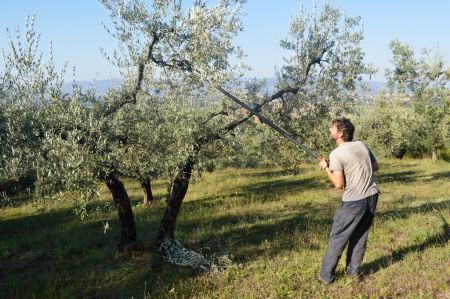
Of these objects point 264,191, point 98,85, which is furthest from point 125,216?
point 264,191

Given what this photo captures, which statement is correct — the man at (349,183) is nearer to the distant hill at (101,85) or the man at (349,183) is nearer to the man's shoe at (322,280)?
the man's shoe at (322,280)

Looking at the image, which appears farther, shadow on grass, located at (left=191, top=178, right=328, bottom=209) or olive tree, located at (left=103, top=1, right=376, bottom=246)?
shadow on grass, located at (left=191, top=178, right=328, bottom=209)

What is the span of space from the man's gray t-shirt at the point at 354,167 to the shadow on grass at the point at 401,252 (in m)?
1.99

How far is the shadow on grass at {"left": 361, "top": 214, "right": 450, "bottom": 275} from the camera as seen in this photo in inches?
332

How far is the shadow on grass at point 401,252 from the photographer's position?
8.45 m

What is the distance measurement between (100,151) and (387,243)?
24.2ft

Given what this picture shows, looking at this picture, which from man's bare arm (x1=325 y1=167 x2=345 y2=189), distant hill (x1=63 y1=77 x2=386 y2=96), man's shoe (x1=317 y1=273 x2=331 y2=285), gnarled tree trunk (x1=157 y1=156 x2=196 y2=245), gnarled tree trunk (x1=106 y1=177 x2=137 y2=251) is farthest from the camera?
gnarled tree trunk (x1=157 y1=156 x2=196 y2=245)

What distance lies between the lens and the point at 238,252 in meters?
11.5

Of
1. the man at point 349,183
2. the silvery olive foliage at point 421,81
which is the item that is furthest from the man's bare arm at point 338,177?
the silvery olive foliage at point 421,81

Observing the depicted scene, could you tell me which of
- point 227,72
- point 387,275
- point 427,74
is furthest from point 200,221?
point 427,74

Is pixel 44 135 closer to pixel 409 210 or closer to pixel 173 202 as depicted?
pixel 173 202

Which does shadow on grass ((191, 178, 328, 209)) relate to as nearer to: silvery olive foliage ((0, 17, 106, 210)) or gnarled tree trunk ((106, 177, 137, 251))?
gnarled tree trunk ((106, 177, 137, 251))

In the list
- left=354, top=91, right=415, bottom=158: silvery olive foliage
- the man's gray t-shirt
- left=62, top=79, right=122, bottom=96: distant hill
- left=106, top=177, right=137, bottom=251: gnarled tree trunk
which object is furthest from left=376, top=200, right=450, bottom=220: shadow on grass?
left=354, top=91, right=415, bottom=158: silvery olive foliage

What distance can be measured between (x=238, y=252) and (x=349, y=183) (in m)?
5.23
